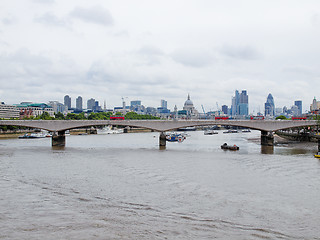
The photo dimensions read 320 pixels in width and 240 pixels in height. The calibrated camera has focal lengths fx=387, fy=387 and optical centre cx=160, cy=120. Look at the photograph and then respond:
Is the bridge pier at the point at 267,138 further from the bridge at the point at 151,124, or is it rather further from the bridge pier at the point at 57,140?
the bridge pier at the point at 57,140

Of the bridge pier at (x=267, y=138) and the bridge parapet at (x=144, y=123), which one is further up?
the bridge parapet at (x=144, y=123)

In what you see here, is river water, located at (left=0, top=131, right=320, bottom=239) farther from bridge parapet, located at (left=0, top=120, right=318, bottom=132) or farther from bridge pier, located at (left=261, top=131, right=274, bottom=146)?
bridge pier, located at (left=261, top=131, right=274, bottom=146)

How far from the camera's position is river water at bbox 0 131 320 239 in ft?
61.2

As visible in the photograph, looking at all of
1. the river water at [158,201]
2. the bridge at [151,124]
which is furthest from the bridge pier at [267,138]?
the river water at [158,201]

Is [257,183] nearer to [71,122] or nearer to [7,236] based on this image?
[7,236]

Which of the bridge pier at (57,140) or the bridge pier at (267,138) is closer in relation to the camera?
the bridge pier at (57,140)

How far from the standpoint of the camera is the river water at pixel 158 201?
18.7m

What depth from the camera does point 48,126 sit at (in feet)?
227

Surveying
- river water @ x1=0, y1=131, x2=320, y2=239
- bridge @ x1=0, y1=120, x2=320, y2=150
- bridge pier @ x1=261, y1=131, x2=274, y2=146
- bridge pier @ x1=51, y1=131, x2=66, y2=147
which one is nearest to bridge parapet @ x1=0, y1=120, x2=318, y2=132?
bridge @ x1=0, y1=120, x2=320, y2=150

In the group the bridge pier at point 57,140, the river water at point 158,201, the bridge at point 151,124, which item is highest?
the bridge at point 151,124

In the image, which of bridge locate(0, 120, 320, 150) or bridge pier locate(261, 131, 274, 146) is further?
bridge pier locate(261, 131, 274, 146)

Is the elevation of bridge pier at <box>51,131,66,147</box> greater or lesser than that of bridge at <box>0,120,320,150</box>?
lesser

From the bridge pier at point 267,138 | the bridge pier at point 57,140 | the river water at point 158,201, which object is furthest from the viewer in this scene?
the bridge pier at point 267,138

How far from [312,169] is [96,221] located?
1032 inches
